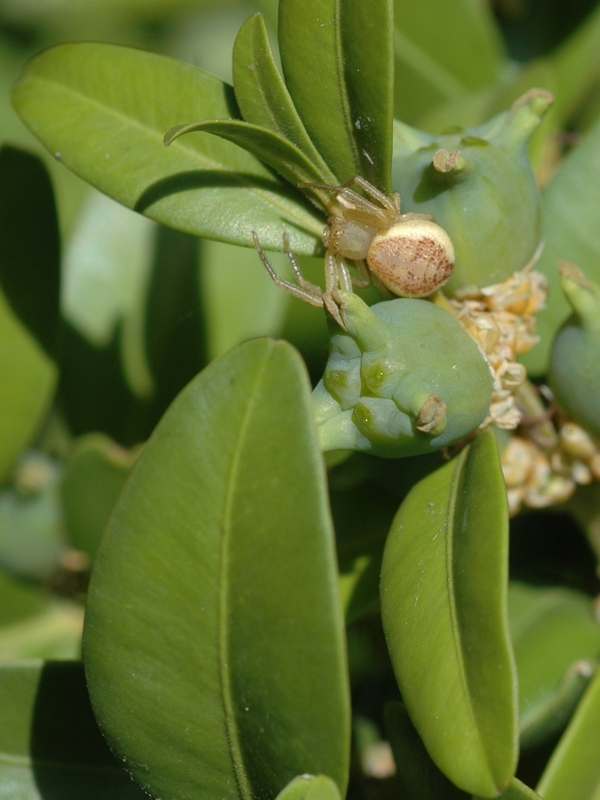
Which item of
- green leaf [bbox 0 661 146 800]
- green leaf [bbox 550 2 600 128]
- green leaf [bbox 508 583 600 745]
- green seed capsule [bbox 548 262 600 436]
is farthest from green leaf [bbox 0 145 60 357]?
green leaf [bbox 550 2 600 128]

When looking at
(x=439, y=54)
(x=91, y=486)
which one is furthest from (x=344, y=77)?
(x=439, y=54)

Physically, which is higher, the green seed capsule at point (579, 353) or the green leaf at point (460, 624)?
the green seed capsule at point (579, 353)

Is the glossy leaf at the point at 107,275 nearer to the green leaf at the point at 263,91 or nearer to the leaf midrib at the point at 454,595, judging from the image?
the green leaf at the point at 263,91

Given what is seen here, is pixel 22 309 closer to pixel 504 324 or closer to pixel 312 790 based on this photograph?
pixel 504 324

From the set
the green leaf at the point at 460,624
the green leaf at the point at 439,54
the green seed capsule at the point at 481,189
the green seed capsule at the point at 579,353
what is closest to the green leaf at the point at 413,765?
the green leaf at the point at 460,624

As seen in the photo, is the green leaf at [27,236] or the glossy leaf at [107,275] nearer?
the green leaf at [27,236]

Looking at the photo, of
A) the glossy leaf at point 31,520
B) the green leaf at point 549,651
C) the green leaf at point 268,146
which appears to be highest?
the green leaf at point 268,146
